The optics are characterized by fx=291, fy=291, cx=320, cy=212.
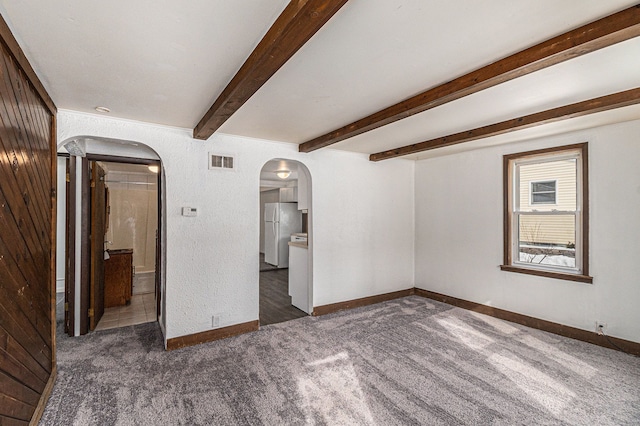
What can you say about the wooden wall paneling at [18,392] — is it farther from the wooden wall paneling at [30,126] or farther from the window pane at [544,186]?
the window pane at [544,186]

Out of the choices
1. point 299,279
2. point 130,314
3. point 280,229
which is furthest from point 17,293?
point 280,229

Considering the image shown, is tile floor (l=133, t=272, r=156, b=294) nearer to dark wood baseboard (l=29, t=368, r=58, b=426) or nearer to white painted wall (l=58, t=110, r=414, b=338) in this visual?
white painted wall (l=58, t=110, r=414, b=338)

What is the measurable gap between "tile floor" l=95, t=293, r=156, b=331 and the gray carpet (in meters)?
0.32

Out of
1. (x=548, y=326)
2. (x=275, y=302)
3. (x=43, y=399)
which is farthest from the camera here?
(x=275, y=302)

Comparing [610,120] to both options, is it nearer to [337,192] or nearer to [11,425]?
[337,192]

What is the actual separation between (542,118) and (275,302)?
4.20m

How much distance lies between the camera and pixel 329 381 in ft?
8.17

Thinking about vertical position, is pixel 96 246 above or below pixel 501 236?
below

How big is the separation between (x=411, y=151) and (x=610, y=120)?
203 cm

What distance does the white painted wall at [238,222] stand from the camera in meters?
3.16

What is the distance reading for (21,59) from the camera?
166cm

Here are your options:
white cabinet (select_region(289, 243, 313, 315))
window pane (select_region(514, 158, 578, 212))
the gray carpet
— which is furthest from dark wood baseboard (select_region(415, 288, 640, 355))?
white cabinet (select_region(289, 243, 313, 315))

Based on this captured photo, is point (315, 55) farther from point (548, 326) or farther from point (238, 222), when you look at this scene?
point (548, 326)

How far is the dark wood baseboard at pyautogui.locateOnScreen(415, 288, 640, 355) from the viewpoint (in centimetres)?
303
